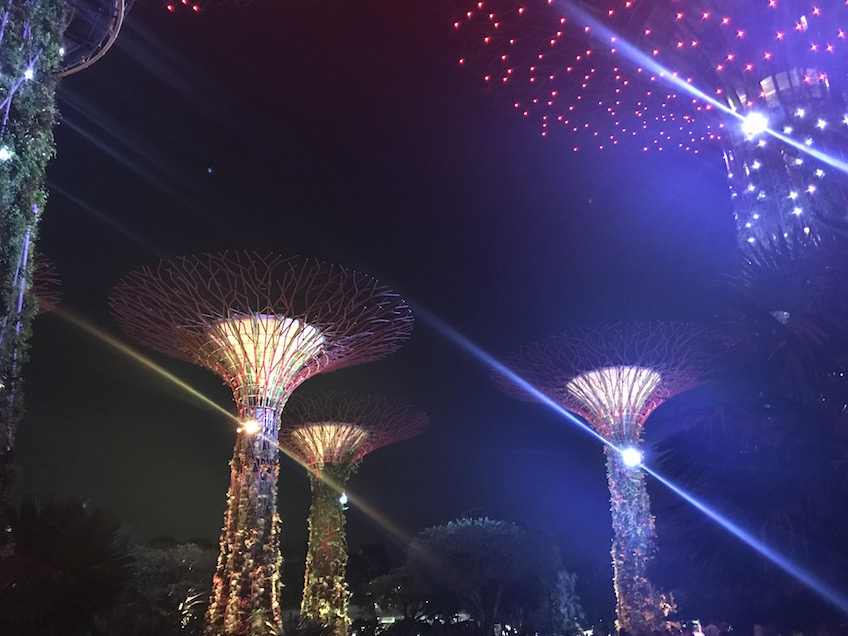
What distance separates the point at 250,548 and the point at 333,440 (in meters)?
7.60

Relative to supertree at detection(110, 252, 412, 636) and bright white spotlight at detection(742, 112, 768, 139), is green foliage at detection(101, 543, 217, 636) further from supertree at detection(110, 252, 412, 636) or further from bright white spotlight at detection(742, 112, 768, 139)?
bright white spotlight at detection(742, 112, 768, 139)

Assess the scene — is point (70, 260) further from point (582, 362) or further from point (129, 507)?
point (582, 362)

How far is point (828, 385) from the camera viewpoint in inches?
147

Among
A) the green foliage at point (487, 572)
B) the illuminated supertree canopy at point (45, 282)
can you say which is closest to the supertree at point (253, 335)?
the illuminated supertree canopy at point (45, 282)

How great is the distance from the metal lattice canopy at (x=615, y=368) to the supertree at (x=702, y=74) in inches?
241

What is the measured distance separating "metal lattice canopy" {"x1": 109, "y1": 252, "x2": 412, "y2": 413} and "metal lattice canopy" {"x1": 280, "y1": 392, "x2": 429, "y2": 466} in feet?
18.8

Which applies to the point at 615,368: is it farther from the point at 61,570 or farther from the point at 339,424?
the point at 61,570

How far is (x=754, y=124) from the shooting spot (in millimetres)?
10609

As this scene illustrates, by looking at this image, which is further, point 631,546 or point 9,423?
point 631,546

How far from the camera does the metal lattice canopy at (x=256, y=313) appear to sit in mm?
12516

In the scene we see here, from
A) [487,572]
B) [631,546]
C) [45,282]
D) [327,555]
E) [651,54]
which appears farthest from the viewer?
[487,572]

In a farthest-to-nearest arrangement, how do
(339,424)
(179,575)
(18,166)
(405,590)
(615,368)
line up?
(405,590) → (179,575) → (339,424) → (615,368) → (18,166)

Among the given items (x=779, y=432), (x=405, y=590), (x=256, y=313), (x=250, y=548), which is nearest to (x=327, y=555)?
(x=250, y=548)

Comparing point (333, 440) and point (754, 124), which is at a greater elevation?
point (754, 124)
